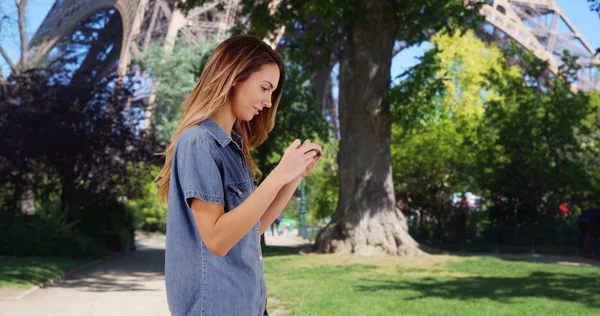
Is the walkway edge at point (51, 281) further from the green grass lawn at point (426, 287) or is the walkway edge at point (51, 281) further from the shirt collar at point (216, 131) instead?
the shirt collar at point (216, 131)

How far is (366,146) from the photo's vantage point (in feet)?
59.1

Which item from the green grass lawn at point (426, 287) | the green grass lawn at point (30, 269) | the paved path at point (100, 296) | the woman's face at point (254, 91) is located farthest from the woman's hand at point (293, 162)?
the green grass lawn at point (30, 269)

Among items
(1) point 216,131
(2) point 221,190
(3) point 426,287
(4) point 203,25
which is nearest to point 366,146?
(3) point 426,287

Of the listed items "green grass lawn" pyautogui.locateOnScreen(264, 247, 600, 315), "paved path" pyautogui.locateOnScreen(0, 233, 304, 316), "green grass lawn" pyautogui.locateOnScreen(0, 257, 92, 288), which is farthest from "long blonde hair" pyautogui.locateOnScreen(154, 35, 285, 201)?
"green grass lawn" pyautogui.locateOnScreen(0, 257, 92, 288)

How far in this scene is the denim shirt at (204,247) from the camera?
2.06 meters

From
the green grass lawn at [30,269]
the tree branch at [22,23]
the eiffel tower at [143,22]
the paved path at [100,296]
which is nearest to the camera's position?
the paved path at [100,296]

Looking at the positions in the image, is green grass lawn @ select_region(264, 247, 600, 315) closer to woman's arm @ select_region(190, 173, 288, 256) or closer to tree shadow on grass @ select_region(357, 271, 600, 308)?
tree shadow on grass @ select_region(357, 271, 600, 308)

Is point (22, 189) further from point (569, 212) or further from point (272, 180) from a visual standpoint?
point (272, 180)

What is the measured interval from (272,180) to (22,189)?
1789cm

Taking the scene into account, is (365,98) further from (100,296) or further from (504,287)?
(100,296)

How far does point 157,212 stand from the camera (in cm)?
3503

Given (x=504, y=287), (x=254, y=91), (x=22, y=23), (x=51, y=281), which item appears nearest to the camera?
(x=254, y=91)

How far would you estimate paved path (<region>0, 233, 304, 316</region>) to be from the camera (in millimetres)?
9016

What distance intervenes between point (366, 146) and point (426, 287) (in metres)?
7.17
